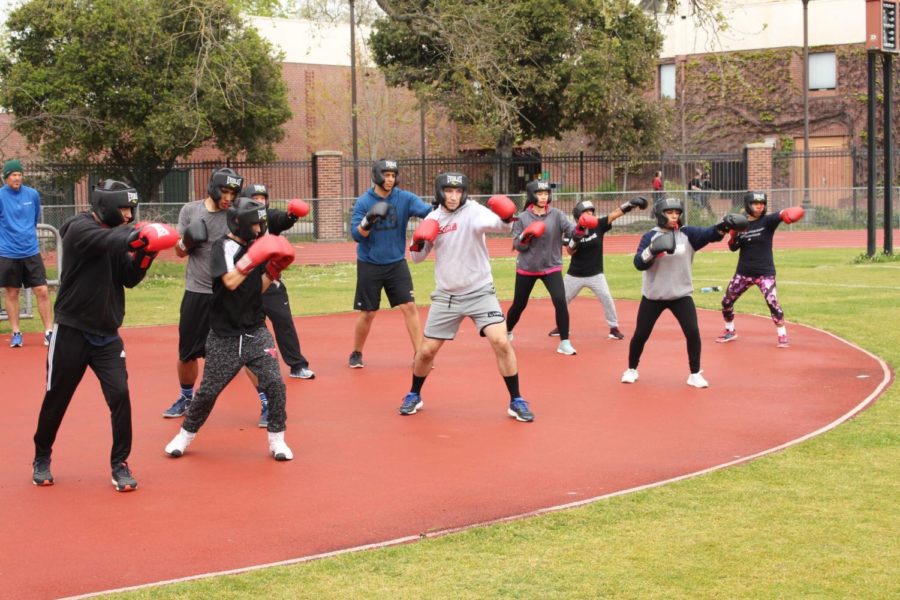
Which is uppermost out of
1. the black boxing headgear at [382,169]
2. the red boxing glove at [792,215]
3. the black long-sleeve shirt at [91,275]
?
the black boxing headgear at [382,169]

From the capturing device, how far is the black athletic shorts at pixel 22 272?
13.3 metres

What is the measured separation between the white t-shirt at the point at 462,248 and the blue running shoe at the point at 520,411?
998mm

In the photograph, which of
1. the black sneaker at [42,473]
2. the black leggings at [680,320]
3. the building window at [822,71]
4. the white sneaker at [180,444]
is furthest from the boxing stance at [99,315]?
the building window at [822,71]

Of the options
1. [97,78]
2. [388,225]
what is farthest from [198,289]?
[97,78]

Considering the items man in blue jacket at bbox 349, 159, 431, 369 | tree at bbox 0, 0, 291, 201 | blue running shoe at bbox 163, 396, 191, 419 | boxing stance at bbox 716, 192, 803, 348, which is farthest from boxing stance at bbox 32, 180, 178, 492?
tree at bbox 0, 0, 291, 201

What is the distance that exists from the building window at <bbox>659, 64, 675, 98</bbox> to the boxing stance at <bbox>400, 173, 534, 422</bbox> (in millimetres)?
43982

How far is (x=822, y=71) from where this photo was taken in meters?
48.3

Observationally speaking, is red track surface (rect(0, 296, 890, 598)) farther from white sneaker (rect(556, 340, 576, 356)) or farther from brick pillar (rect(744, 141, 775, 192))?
brick pillar (rect(744, 141, 775, 192))

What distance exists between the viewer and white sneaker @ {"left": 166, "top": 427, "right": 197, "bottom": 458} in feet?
27.2

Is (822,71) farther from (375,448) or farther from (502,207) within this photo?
(375,448)

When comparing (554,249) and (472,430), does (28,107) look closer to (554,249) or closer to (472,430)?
(554,249)

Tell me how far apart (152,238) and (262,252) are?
0.74 m

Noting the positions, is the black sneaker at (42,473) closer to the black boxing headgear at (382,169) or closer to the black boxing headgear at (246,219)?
the black boxing headgear at (246,219)

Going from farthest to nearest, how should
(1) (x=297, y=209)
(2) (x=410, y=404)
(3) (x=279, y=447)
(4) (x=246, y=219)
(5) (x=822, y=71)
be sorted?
(5) (x=822, y=71), (2) (x=410, y=404), (1) (x=297, y=209), (3) (x=279, y=447), (4) (x=246, y=219)
